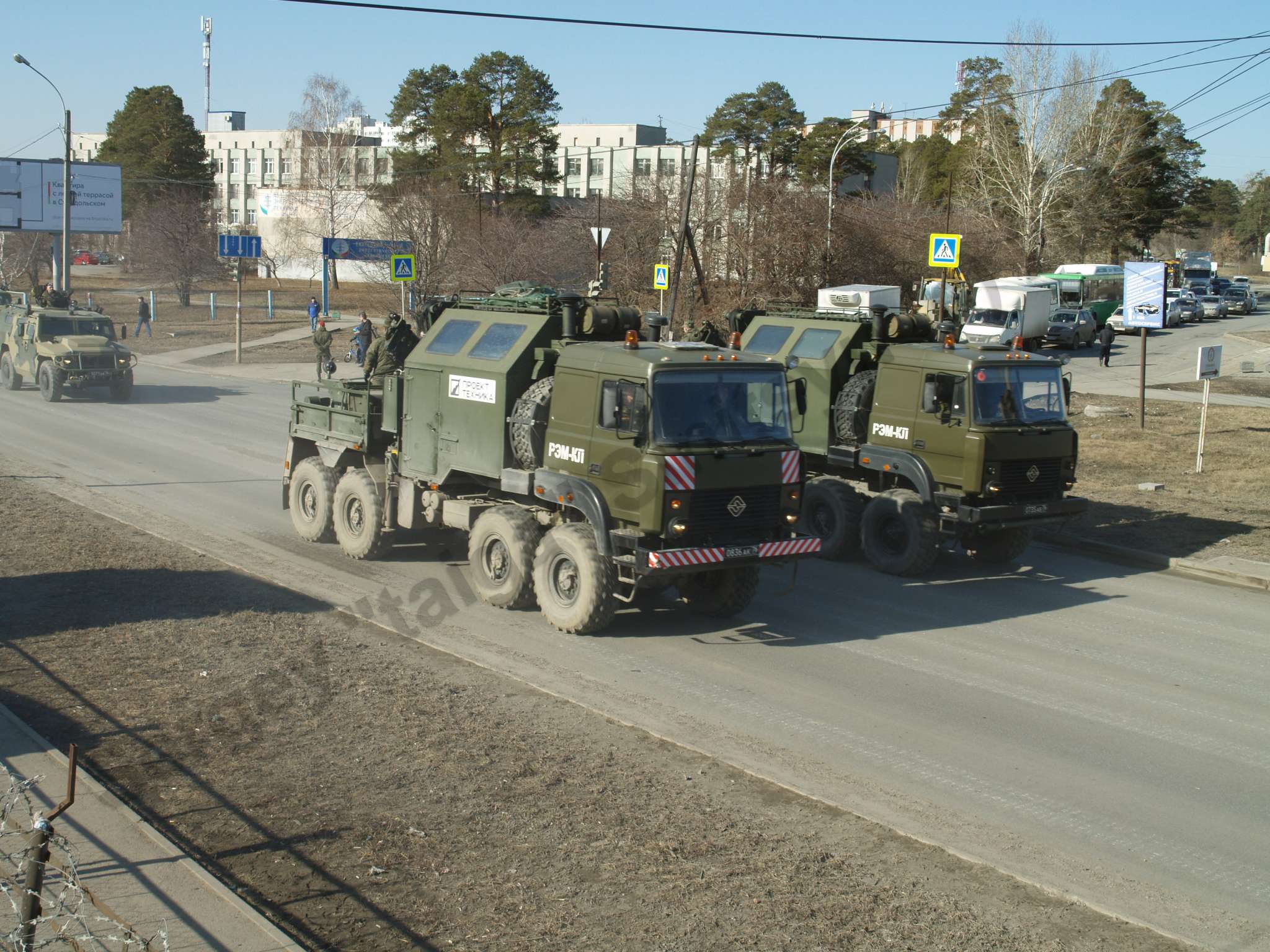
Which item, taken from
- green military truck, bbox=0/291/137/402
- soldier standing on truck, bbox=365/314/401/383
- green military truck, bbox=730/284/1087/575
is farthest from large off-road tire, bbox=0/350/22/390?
green military truck, bbox=730/284/1087/575

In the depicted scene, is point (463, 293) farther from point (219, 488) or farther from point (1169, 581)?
point (1169, 581)

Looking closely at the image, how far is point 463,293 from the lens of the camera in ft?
43.4

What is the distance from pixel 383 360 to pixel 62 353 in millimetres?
17259

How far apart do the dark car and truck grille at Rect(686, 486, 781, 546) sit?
36.7 m

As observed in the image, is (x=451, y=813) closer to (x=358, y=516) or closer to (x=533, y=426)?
(x=533, y=426)

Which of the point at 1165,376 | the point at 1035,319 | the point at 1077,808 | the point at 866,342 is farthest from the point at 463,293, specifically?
the point at 1035,319

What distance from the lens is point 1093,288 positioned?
51.5m

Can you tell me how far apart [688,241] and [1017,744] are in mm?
27727

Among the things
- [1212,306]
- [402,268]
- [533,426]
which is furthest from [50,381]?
[1212,306]

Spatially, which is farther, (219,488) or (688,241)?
→ (688,241)

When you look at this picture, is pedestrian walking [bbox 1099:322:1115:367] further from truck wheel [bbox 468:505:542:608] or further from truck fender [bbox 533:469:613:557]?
truck fender [bbox 533:469:613:557]

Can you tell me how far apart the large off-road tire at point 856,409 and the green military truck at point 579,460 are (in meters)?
3.19

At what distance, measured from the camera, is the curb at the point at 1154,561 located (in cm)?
1338

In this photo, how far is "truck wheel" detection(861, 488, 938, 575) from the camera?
13.1 metres
